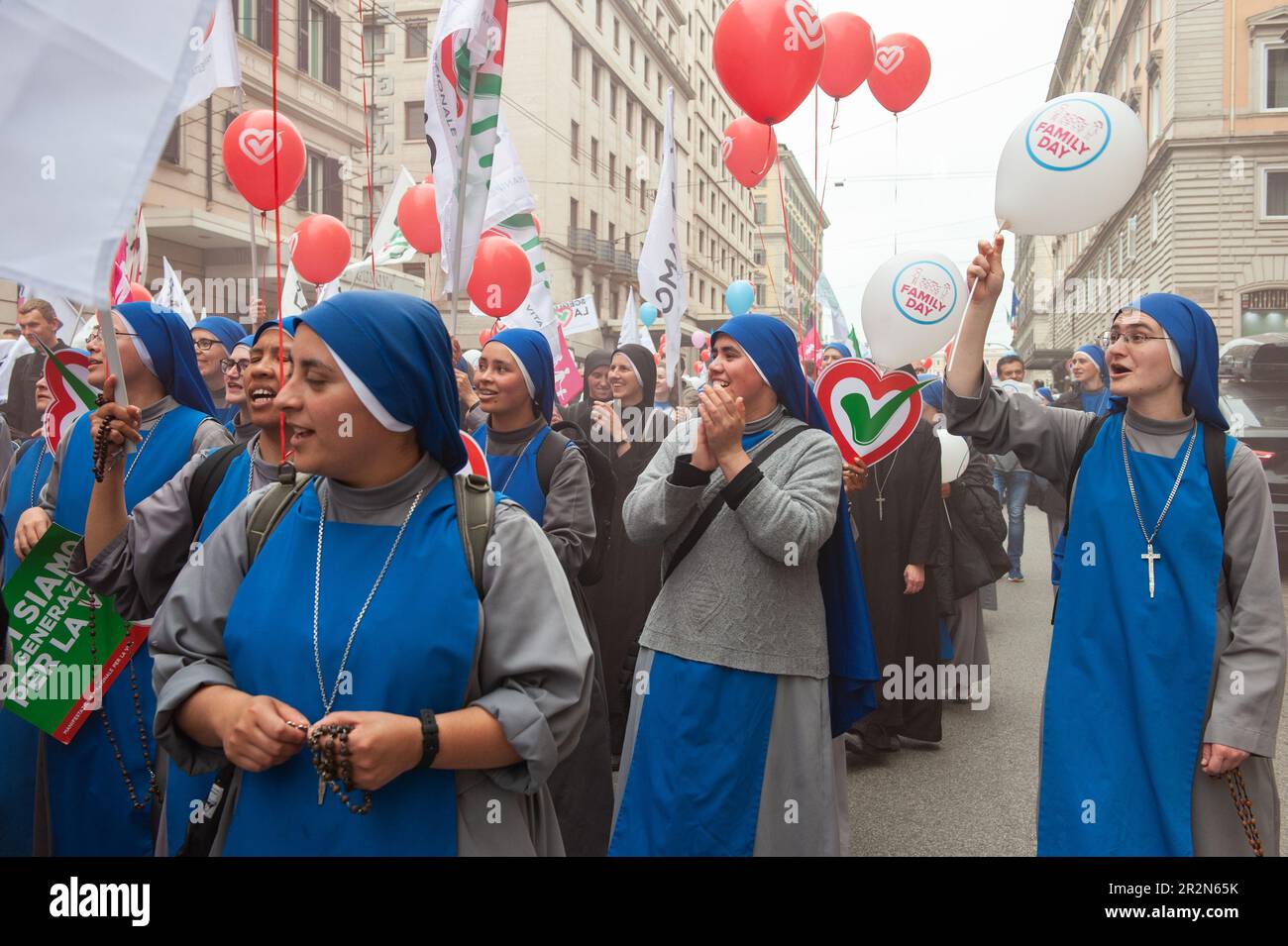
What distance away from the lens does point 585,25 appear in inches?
1513

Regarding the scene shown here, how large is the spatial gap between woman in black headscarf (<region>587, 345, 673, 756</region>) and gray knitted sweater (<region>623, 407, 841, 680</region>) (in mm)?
1357

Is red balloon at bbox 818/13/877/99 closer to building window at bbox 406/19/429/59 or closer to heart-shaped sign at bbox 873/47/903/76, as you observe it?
heart-shaped sign at bbox 873/47/903/76

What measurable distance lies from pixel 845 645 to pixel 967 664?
3.77 metres

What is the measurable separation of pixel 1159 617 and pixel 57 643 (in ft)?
10.8

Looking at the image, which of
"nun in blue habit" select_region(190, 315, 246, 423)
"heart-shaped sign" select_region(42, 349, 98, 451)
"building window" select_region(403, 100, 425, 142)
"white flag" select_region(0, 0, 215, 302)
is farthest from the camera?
"building window" select_region(403, 100, 425, 142)

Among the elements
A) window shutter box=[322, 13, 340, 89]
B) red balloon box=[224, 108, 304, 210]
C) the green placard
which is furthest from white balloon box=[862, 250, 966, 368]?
window shutter box=[322, 13, 340, 89]

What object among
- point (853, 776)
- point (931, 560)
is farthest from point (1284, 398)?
point (853, 776)

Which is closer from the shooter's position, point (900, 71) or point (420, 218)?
point (900, 71)

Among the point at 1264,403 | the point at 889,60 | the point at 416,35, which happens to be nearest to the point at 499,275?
the point at 889,60

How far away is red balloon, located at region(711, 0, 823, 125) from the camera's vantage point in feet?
17.8

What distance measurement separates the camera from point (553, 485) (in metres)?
4.05

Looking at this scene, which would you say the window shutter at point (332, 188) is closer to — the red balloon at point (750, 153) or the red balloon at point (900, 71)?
the red balloon at point (750, 153)

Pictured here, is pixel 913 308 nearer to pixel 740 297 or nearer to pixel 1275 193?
pixel 740 297

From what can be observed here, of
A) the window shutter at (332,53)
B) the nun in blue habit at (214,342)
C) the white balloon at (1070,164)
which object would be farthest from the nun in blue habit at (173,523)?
the window shutter at (332,53)
